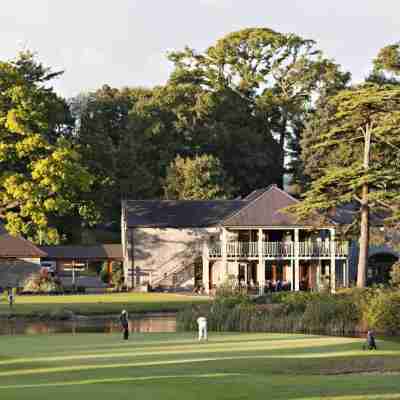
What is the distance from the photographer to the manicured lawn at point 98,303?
5553 centimetres

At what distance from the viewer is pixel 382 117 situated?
55.6 meters

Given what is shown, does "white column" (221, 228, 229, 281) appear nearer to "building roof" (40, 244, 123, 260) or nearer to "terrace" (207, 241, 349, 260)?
"terrace" (207, 241, 349, 260)

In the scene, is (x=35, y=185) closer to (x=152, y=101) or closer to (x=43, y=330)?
(x=43, y=330)

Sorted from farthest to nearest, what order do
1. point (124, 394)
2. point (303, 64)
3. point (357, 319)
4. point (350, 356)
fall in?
1. point (303, 64)
2. point (357, 319)
3. point (350, 356)
4. point (124, 394)

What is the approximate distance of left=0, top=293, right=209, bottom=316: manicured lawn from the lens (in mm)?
55531

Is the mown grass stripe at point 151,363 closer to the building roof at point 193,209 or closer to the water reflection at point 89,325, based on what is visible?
the water reflection at point 89,325

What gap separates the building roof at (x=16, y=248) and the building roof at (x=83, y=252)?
4376 mm

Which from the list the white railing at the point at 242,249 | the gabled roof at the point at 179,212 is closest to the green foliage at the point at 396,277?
the white railing at the point at 242,249

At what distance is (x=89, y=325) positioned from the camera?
4969cm

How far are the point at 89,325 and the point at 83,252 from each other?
34095 millimetres

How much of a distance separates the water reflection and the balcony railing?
755 inches

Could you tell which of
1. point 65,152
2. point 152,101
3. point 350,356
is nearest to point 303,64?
point 152,101

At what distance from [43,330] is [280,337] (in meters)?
11.6

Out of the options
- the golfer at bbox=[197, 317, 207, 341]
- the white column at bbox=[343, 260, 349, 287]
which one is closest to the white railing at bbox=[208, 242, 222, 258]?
the white column at bbox=[343, 260, 349, 287]
